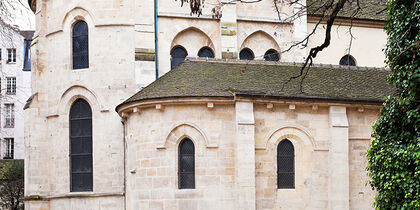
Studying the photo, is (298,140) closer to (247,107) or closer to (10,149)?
(247,107)

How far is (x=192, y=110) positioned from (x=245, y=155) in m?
2.57

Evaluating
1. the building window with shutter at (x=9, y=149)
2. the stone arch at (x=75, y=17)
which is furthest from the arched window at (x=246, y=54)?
the building window with shutter at (x=9, y=149)

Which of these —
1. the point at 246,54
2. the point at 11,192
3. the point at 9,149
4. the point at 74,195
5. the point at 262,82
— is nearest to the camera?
the point at 262,82

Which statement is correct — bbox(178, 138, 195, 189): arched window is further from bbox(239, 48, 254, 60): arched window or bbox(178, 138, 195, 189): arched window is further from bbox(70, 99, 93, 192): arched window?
bbox(239, 48, 254, 60): arched window

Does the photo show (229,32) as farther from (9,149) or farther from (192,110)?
(9,149)

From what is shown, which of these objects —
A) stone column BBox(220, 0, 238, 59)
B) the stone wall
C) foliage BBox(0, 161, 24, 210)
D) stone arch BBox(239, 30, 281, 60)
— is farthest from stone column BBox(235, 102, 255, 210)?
foliage BBox(0, 161, 24, 210)

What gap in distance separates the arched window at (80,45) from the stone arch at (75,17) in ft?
0.73

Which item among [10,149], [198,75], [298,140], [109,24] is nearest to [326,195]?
[298,140]

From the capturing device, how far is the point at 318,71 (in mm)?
28516

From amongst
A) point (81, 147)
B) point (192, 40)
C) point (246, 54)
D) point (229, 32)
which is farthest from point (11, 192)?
point (229, 32)

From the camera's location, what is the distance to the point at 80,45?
30.2 m

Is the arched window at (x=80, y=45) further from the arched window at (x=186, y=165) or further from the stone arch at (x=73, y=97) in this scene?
the arched window at (x=186, y=165)

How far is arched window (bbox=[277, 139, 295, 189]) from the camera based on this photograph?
1012 inches

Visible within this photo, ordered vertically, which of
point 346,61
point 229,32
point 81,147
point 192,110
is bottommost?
point 81,147
